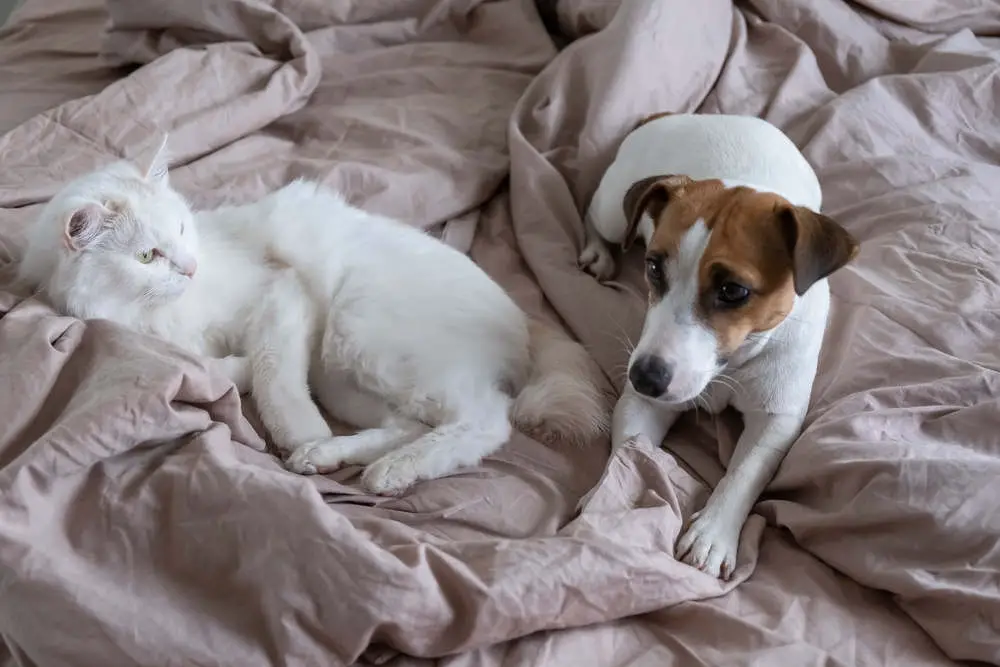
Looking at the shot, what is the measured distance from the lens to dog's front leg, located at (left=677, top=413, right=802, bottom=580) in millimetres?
1371

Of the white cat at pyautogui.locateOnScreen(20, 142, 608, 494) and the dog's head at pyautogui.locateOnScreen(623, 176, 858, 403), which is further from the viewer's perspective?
the white cat at pyautogui.locateOnScreen(20, 142, 608, 494)

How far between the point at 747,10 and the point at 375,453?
1550 millimetres

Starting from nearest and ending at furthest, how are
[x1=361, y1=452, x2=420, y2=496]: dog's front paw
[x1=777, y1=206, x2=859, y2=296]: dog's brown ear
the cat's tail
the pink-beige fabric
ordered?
the pink-beige fabric < [x1=777, y1=206, x2=859, y2=296]: dog's brown ear < [x1=361, y1=452, x2=420, y2=496]: dog's front paw < the cat's tail

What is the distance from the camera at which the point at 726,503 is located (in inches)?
56.8

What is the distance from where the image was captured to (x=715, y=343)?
4.64ft

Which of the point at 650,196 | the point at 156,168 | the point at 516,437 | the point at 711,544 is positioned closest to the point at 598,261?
the point at 650,196

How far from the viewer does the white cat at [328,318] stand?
1.49 m

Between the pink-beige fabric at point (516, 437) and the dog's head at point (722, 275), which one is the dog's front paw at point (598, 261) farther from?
the dog's head at point (722, 275)

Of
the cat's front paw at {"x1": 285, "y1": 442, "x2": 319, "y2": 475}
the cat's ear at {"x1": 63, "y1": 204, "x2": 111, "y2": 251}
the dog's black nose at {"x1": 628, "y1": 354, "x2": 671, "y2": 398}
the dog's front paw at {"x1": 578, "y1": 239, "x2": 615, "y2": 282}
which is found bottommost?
the dog's front paw at {"x1": 578, "y1": 239, "x2": 615, "y2": 282}

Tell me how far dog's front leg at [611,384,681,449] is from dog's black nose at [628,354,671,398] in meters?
0.13

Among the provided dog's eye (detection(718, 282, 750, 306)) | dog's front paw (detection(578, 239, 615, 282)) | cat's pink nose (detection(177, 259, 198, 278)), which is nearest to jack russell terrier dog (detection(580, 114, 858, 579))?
dog's eye (detection(718, 282, 750, 306))

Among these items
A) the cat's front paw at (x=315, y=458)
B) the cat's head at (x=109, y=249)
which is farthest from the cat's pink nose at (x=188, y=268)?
the cat's front paw at (x=315, y=458)

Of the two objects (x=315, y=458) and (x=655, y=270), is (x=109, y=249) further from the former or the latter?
(x=655, y=270)

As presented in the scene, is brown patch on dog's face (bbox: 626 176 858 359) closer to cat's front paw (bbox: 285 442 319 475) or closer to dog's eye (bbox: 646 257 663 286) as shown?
dog's eye (bbox: 646 257 663 286)
